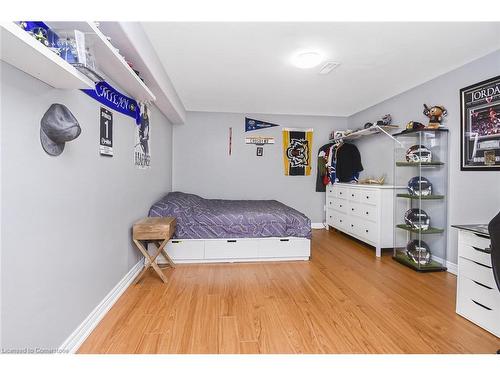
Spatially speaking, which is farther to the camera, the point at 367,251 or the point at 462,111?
the point at 367,251

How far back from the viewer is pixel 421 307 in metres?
2.10

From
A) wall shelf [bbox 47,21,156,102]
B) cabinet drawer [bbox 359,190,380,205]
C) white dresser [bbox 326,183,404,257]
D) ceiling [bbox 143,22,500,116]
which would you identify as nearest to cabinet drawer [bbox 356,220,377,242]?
white dresser [bbox 326,183,404,257]

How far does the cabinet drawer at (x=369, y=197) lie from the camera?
11.6 feet

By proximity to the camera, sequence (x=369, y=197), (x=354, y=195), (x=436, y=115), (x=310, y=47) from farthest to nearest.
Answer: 1. (x=354, y=195)
2. (x=369, y=197)
3. (x=436, y=115)
4. (x=310, y=47)

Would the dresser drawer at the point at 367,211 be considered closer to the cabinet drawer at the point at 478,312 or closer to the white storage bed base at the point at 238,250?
the white storage bed base at the point at 238,250

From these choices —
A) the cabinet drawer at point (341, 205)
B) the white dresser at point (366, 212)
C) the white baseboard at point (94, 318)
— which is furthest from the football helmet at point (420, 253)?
the white baseboard at point (94, 318)

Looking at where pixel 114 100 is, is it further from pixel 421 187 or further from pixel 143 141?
pixel 421 187

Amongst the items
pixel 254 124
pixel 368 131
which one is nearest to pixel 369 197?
pixel 368 131

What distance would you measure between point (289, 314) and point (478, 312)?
4.46 ft

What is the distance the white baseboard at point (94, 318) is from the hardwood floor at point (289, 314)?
43 mm

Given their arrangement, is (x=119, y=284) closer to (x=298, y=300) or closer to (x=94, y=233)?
(x=94, y=233)

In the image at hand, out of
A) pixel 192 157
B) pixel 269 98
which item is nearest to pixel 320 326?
pixel 269 98

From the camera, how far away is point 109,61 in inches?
65.3
